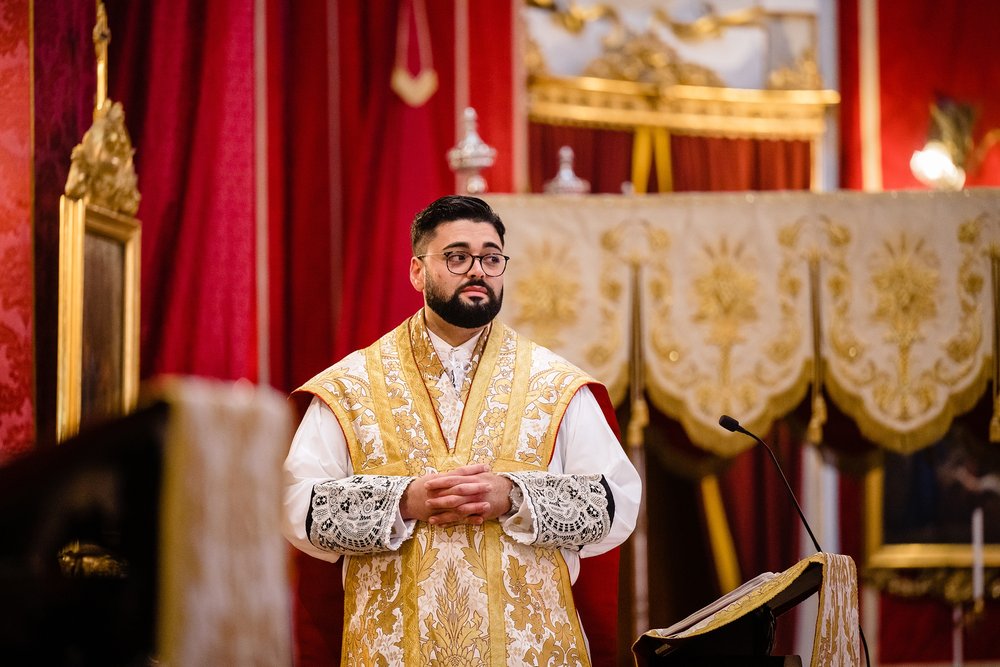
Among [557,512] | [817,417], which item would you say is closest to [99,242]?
[557,512]

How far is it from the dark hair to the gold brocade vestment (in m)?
0.23

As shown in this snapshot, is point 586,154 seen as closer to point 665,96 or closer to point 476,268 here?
point 665,96

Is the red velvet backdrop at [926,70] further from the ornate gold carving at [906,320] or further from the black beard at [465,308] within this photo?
the black beard at [465,308]

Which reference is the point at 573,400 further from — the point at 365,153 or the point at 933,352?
the point at 365,153

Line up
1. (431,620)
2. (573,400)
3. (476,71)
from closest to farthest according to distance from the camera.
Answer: (431,620), (573,400), (476,71)

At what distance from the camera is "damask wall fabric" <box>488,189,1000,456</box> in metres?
5.12

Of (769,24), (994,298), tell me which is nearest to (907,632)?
(994,298)

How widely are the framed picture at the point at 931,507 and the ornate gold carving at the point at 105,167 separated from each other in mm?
3285

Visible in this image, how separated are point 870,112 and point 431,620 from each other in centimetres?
480

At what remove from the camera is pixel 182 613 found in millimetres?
1784

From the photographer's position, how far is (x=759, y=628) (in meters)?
3.24

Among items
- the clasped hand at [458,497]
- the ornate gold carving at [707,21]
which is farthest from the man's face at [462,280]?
the ornate gold carving at [707,21]

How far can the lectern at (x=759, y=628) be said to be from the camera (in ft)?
10.2

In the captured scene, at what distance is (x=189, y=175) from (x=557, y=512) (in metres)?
2.53
